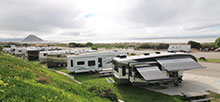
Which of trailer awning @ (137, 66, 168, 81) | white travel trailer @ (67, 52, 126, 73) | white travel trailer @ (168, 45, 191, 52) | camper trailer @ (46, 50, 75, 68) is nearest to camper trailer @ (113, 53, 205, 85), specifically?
trailer awning @ (137, 66, 168, 81)

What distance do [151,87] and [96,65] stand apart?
7.28 metres

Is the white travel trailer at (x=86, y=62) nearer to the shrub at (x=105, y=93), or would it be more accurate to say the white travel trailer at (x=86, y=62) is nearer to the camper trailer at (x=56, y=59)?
the camper trailer at (x=56, y=59)

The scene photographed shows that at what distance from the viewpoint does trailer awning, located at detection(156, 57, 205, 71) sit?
29.4ft

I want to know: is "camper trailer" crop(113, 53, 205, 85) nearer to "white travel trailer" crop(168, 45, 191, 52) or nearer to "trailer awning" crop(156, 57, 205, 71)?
"trailer awning" crop(156, 57, 205, 71)

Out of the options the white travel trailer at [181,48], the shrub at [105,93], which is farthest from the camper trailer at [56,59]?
the white travel trailer at [181,48]

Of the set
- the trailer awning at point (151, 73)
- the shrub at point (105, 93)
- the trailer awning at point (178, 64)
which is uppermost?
the trailer awning at point (178, 64)

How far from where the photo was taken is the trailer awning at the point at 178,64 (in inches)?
353

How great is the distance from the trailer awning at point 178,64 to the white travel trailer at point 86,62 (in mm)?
7493

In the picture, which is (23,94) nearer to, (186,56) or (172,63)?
(172,63)

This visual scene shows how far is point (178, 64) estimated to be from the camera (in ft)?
30.7

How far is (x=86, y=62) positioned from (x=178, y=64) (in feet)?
32.1

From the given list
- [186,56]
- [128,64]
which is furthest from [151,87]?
[186,56]

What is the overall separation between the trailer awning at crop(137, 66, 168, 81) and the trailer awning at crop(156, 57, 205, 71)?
0.92 meters

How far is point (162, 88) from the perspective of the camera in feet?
32.1
